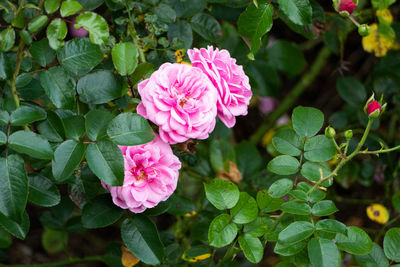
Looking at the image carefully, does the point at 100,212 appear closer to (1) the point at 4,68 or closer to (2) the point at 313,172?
(1) the point at 4,68

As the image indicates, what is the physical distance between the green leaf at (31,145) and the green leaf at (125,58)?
0.74ft

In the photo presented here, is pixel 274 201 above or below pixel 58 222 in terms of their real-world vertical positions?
above

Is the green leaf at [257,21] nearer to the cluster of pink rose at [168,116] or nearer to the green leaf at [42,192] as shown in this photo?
the cluster of pink rose at [168,116]

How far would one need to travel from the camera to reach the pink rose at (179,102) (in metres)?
0.84

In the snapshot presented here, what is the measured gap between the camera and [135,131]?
842 mm

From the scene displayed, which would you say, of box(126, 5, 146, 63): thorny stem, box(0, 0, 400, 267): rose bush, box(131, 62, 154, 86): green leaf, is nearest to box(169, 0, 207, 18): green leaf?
box(0, 0, 400, 267): rose bush

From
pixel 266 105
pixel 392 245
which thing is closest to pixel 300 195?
pixel 392 245

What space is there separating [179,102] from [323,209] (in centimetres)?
37

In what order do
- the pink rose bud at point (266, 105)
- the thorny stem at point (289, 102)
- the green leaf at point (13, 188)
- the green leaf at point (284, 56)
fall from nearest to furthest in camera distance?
the green leaf at point (13, 188)
the green leaf at point (284, 56)
the thorny stem at point (289, 102)
the pink rose bud at point (266, 105)

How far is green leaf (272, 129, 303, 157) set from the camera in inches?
39.6

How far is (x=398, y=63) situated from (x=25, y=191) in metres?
1.37

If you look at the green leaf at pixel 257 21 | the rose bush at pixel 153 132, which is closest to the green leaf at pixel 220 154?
the rose bush at pixel 153 132

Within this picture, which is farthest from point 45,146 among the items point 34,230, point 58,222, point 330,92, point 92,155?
point 330,92

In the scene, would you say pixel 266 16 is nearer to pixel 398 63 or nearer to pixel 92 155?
pixel 92 155
